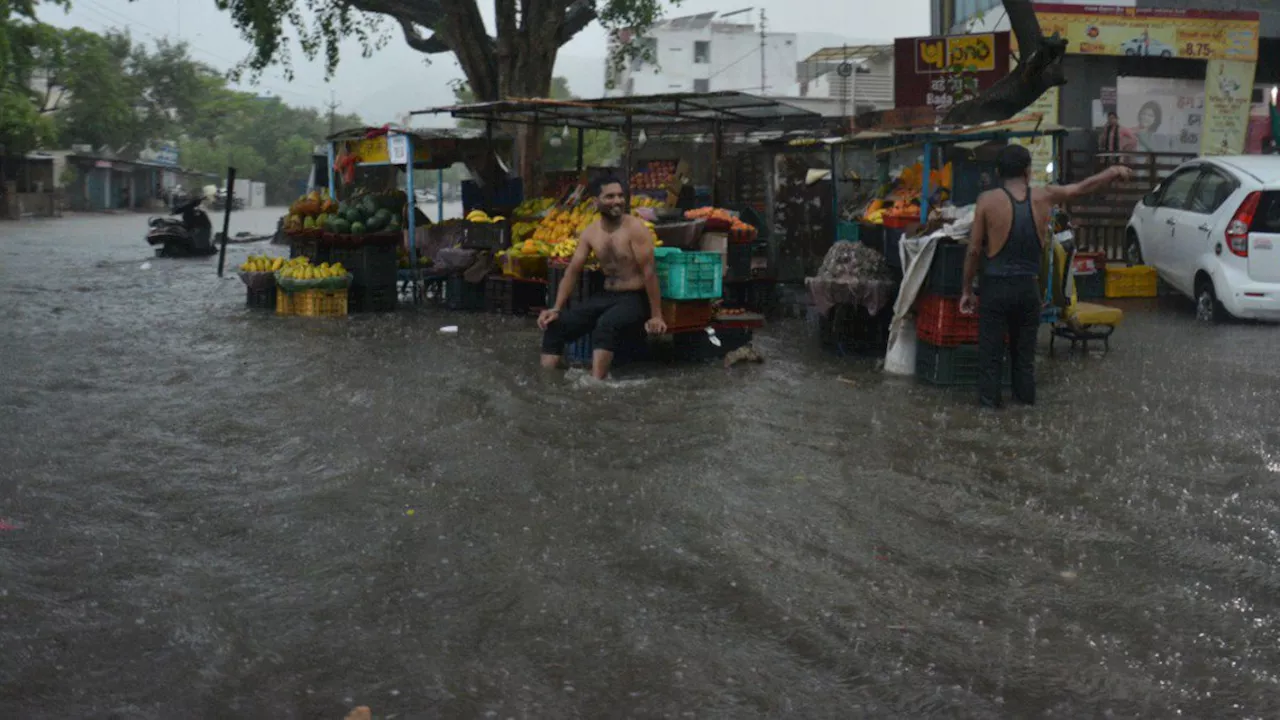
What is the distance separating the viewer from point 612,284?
373 inches

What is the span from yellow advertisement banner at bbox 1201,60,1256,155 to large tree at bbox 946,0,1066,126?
6.88 m

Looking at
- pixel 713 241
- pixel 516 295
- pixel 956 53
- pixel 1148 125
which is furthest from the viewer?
pixel 1148 125

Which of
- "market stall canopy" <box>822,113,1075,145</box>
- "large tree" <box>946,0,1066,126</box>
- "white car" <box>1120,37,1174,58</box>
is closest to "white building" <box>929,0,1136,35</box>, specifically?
"white car" <box>1120,37,1174,58</box>

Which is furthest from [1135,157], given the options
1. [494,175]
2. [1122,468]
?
[1122,468]

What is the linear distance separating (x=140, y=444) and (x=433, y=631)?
11.9 ft

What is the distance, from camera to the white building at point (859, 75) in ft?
135

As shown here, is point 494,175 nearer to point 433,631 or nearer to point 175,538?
point 175,538

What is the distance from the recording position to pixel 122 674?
378cm

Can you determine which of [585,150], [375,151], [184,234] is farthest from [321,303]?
[585,150]

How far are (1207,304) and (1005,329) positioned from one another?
6.11m

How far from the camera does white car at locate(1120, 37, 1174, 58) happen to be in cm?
2161

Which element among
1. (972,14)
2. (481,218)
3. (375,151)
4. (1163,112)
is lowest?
(481,218)

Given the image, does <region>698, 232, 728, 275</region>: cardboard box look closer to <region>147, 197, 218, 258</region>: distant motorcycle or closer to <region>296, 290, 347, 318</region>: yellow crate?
<region>296, 290, 347, 318</region>: yellow crate

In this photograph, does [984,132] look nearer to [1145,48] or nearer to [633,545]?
[633,545]
